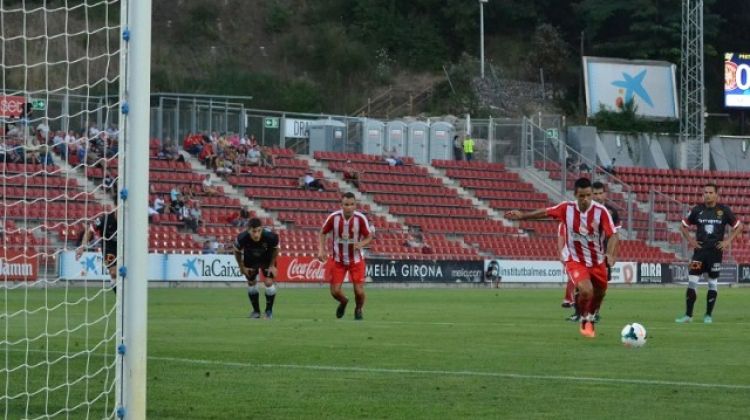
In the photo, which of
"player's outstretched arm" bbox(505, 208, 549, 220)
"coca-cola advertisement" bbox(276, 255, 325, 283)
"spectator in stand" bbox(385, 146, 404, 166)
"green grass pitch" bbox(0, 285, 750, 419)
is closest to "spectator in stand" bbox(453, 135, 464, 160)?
"spectator in stand" bbox(385, 146, 404, 166)

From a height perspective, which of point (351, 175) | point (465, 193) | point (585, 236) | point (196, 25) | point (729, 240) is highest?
point (196, 25)

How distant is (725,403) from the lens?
10.9 metres

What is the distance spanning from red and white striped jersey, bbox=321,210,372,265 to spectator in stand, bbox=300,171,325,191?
Result: 26.8 meters

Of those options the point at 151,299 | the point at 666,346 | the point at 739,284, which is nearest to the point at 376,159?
the point at 739,284

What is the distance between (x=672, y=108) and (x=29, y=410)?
59945 millimetres

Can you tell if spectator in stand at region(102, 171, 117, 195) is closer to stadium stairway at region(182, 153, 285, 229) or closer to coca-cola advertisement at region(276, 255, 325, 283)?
coca-cola advertisement at region(276, 255, 325, 283)

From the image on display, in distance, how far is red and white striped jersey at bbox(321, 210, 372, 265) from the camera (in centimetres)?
2289

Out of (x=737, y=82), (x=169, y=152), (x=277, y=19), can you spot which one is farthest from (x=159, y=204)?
(x=277, y=19)

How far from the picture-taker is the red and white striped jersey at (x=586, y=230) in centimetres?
1891

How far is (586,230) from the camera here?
18.9 metres

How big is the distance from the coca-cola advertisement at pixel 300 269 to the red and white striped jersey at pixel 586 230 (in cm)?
2321

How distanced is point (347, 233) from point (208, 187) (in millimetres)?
24149

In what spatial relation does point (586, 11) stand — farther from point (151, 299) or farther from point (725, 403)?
point (725, 403)

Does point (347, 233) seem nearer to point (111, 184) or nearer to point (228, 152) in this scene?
point (111, 184)
